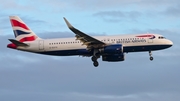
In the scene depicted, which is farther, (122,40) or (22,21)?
(22,21)

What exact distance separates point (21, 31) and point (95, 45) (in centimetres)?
1281

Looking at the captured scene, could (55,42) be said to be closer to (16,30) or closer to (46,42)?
(46,42)

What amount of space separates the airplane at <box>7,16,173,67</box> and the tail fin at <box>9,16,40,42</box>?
0.55ft

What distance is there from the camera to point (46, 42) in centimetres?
9775

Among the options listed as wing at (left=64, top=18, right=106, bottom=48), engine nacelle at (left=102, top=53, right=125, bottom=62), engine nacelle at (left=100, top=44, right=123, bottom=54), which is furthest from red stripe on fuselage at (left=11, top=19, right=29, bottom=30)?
engine nacelle at (left=100, top=44, right=123, bottom=54)

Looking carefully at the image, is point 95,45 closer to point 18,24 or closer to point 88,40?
point 88,40

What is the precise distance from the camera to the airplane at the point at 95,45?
94.4 meters

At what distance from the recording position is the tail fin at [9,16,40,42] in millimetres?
100375

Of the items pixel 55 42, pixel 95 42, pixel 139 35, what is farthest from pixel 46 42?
pixel 139 35

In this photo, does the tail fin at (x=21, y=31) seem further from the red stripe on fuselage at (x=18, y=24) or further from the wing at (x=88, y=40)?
the wing at (x=88, y=40)

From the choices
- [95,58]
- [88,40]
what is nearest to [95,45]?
[88,40]

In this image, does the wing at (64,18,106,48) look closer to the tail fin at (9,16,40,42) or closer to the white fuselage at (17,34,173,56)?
the white fuselage at (17,34,173,56)

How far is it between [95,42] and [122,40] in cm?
385

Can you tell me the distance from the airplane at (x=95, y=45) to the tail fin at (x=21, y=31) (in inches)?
6.5
